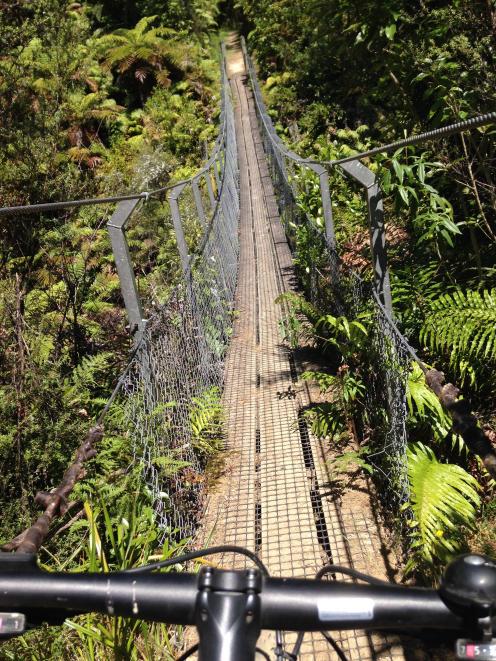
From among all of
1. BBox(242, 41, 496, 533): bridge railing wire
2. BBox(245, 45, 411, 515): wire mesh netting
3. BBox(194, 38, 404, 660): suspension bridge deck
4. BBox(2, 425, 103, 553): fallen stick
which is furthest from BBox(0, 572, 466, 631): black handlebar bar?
BBox(245, 45, 411, 515): wire mesh netting

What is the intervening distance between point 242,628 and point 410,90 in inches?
238

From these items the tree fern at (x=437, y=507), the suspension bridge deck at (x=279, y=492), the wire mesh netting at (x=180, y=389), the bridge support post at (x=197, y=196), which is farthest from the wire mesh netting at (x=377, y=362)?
the bridge support post at (x=197, y=196)

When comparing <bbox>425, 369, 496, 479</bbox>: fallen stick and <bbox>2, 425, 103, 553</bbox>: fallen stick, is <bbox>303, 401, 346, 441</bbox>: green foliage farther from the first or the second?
<bbox>2, 425, 103, 553</bbox>: fallen stick

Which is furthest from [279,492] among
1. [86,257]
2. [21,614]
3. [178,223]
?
[86,257]

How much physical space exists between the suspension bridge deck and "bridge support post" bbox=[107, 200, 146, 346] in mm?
1317

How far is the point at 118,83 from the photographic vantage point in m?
20.0

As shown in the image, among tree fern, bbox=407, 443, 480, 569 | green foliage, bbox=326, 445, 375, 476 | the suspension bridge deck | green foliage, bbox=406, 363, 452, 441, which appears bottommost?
the suspension bridge deck

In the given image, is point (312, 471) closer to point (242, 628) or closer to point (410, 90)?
point (242, 628)

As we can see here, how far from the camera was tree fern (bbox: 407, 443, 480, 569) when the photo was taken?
9.52ft

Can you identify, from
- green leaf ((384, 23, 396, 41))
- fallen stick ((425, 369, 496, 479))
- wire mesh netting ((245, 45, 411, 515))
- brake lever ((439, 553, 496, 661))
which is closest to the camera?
brake lever ((439, 553, 496, 661))

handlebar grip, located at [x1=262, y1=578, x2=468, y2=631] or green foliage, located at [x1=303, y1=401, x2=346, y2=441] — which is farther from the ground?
handlebar grip, located at [x1=262, y1=578, x2=468, y2=631]

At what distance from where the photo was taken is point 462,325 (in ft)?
13.0

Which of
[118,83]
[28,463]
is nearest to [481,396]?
[28,463]

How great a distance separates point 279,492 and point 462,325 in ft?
5.32
